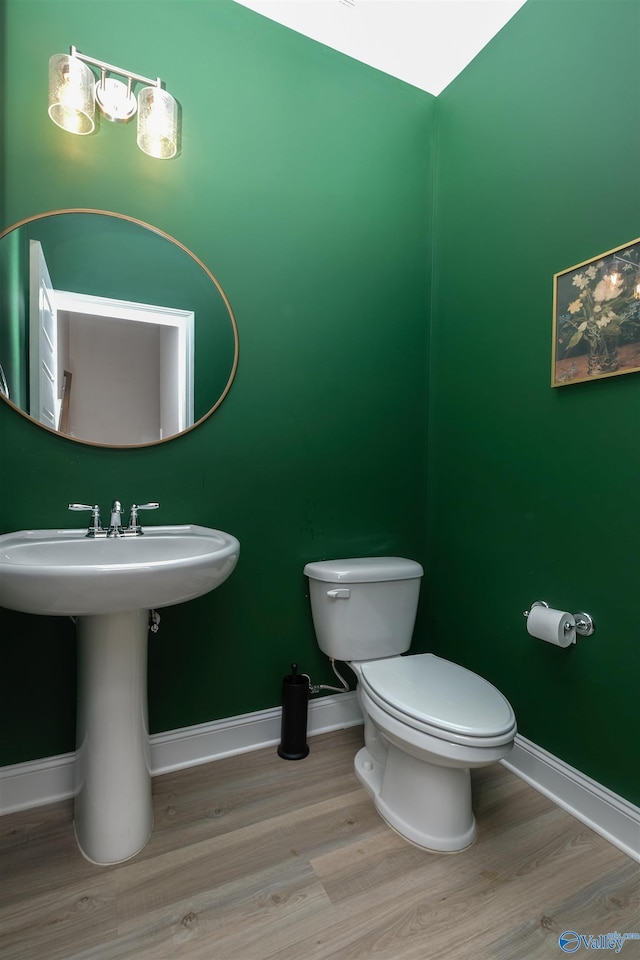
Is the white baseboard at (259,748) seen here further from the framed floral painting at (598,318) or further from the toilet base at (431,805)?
the framed floral painting at (598,318)

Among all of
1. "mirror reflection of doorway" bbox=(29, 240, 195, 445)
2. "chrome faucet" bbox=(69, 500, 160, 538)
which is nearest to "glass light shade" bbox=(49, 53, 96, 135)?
"mirror reflection of doorway" bbox=(29, 240, 195, 445)

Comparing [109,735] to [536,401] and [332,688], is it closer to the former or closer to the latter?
[332,688]

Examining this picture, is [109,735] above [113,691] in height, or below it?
below

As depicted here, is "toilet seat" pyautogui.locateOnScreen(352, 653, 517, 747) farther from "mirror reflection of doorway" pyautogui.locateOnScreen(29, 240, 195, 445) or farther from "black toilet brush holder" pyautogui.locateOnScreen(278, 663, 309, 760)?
"mirror reflection of doorway" pyautogui.locateOnScreen(29, 240, 195, 445)

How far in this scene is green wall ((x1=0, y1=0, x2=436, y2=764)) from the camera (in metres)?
1.34

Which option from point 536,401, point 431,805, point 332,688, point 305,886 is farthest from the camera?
point 332,688

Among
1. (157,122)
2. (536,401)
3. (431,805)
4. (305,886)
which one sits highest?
(157,122)

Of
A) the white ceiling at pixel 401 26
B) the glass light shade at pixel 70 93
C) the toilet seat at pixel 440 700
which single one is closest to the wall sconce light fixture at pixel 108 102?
the glass light shade at pixel 70 93

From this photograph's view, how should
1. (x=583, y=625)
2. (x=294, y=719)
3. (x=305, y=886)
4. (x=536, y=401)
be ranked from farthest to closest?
(x=294, y=719) < (x=536, y=401) < (x=583, y=625) < (x=305, y=886)

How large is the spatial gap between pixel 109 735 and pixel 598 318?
177cm

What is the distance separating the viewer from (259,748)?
1648 millimetres

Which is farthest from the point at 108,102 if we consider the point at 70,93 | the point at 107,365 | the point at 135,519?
the point at 135,519

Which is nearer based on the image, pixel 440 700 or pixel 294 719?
pixel 440 700

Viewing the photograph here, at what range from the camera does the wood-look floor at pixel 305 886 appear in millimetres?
965
